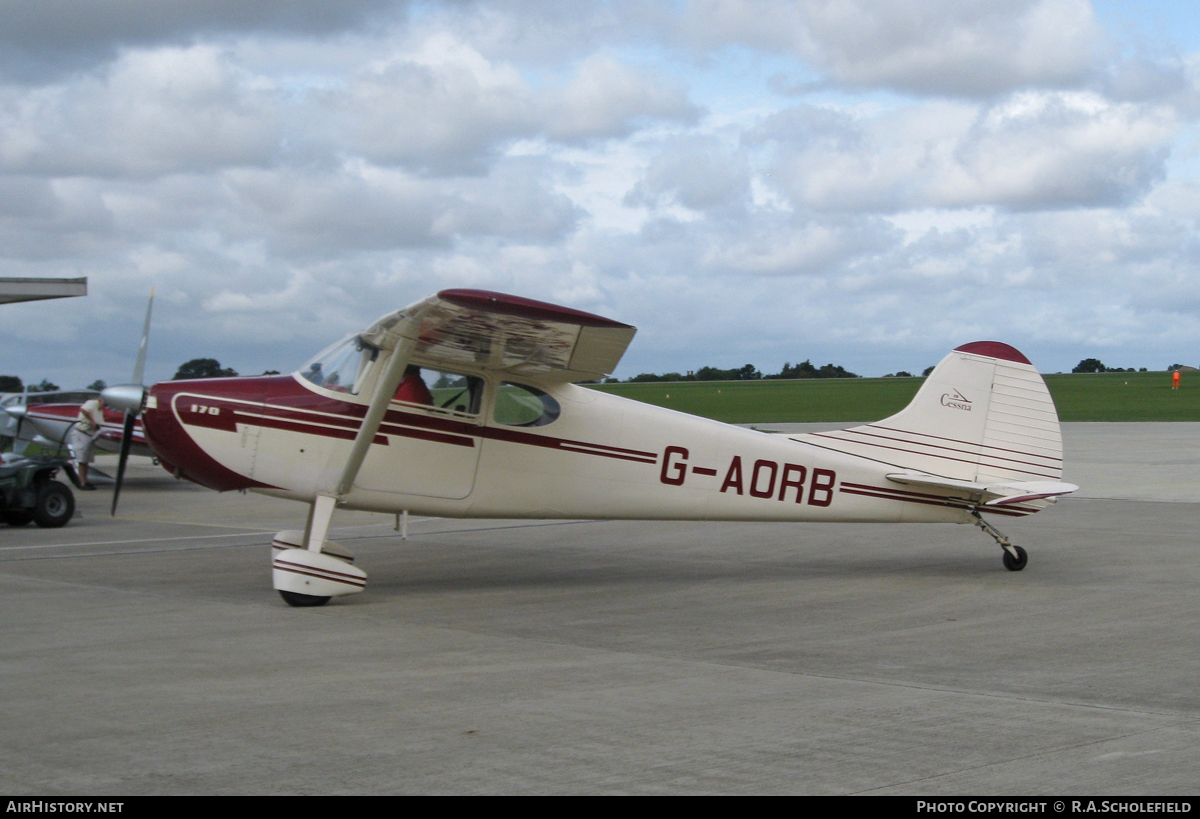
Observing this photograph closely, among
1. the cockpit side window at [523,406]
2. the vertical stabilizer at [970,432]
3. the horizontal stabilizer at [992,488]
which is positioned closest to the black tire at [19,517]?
the cockpit side window at [523,406]

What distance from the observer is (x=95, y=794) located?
415 cm

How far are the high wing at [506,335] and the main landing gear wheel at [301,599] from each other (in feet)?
7.29

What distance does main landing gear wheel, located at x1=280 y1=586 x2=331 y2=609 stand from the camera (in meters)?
8.71

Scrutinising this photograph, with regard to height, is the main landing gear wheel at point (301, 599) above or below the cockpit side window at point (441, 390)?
below

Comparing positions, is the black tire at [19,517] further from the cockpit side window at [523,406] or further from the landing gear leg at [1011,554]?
the landing gear leg at [1011,554]

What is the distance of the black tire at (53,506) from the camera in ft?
47.6

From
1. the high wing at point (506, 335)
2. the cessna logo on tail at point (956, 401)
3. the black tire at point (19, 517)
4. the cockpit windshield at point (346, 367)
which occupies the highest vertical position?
the cessna logo on tail at point (956, 401)

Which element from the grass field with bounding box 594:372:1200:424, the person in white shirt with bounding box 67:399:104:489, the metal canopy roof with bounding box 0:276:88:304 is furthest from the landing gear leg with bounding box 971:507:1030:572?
the grass field with bounding box 594:372:1200:424

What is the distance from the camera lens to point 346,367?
9.58 m

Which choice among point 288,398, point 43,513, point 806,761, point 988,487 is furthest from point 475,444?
point 43,513

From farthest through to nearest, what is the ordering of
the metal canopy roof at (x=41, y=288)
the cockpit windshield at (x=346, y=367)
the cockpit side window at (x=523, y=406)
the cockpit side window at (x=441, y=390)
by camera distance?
the metal canopy roof at (x=41, y=288)
the cockpit side window at (x=523, y=406)
the cockpit side window at (x=441, y=390)
the cockpit windshield at (x=346, y=367)

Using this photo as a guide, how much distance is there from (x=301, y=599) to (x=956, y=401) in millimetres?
6784

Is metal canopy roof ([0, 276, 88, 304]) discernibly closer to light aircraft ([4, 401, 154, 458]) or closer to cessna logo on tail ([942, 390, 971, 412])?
light aircraft ([4, 401, 154, 458])

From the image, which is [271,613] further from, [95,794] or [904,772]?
[904,772]
